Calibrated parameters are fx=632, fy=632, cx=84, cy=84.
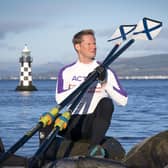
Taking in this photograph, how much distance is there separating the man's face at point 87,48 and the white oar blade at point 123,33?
0.56 meters

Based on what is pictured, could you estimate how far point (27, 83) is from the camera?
67688mm

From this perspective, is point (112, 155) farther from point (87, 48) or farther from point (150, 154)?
point (87, 48)

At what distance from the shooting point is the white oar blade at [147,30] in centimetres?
903

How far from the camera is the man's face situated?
860cm

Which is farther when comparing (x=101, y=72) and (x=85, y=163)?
(x=101, y=72)

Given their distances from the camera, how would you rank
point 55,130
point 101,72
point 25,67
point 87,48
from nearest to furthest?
point 55,130, point 101,72, point 87,48, point 25,67

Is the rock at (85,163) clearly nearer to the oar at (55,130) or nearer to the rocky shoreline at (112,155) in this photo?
the rocky shoreline at (112,155)

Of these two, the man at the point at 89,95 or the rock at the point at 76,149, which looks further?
the rock at the point at 76,149

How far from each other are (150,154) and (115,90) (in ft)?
3.20

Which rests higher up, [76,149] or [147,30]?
[147,30]

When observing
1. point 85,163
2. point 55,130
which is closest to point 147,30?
point 55,130

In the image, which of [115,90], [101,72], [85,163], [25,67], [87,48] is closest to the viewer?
[85,163]

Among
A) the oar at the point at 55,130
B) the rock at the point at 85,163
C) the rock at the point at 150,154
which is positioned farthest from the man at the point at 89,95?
the rock at the point at 85,163

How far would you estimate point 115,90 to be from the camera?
8.45 metres
